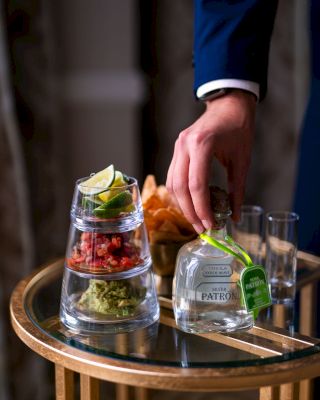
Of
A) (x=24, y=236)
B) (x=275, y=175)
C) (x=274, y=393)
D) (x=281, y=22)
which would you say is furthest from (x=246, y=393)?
(x=274, y=393)

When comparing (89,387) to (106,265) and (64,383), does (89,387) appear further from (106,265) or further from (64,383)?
(106,265)

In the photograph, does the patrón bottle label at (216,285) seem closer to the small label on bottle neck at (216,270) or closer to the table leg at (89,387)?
the small label on bottle neck at (216,270)

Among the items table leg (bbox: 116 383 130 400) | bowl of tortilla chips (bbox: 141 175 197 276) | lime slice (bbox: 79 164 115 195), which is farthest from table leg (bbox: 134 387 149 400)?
lime slice (bbox: 79 164 115 195)

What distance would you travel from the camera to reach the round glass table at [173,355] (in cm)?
86

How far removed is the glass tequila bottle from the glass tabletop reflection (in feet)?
0.06

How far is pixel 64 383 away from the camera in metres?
0.98

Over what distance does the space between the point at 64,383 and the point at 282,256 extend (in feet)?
1.29

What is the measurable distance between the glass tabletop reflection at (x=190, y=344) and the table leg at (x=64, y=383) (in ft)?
0.16

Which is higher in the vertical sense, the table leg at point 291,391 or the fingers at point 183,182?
the fingers at point 183,182

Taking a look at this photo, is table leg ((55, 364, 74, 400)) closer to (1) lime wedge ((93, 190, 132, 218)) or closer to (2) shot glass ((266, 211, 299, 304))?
(1) lime wedge ((93, 190, 132, 218))

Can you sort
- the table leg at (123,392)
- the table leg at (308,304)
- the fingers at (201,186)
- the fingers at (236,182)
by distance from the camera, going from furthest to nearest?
1. the table leg at (123,392)
2. the table leg at (308,304)
3. the fingers at (236,182)
4. the fingers at (201,186)

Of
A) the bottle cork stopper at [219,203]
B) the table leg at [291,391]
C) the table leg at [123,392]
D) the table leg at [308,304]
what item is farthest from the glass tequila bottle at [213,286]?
the table leg at [123,392]

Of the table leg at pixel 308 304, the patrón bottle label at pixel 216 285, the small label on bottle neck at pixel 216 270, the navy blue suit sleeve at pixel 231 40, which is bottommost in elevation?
the table leg at pixel 308 304

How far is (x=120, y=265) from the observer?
100 cm
